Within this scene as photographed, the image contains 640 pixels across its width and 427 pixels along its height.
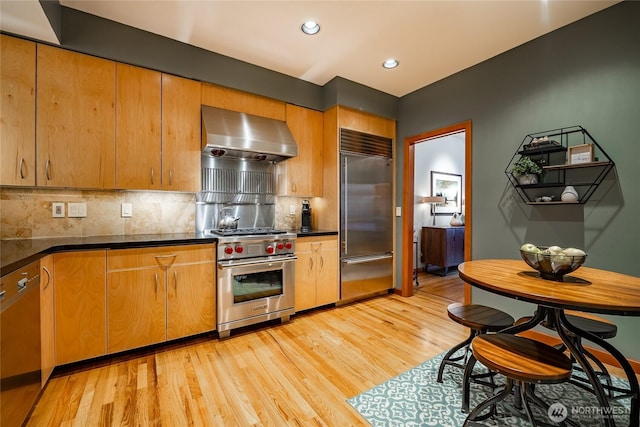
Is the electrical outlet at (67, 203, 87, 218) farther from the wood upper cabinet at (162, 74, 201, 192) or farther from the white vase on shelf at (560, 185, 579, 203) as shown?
→ the white vase on shelf at (560, 185, 579, 203)

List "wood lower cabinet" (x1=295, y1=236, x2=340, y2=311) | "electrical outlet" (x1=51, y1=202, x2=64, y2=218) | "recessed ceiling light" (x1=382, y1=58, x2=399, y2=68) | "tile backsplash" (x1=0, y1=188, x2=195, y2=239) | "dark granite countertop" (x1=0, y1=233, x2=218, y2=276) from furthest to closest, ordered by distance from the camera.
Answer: "wood lower cabinet" (x1=295, y1=236, x2=340, y2=311)
"recessed ceiling light" (x1=382, y1=58, x2=399, y2=68)
"electrical outlet" (x1=51, y1=202, x2=64, y2=218)
"tile backsplash" (x1=0, y1=188, x2=195, y2=239)
"dark granite countertop" (x1=0, y1=233, x2=218, y2=276)

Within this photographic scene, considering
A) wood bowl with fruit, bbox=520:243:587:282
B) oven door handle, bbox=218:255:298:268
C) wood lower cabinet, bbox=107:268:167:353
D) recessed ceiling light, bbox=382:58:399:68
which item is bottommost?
wood lower cabinet, bbox=107:268:167:353

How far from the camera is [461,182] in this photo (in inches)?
237

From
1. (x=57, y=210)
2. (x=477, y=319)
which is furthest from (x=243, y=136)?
(x=477, y=319)

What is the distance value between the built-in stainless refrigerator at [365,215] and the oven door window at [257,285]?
0.89 meters

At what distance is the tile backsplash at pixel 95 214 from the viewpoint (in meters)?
2.21

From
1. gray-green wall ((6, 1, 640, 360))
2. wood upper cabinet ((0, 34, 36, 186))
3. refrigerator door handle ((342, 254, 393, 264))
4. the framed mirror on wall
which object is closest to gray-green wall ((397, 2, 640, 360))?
gray-green wall ((6, 1, 640, 360))

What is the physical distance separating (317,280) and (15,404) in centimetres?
237

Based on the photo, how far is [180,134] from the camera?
2.66m

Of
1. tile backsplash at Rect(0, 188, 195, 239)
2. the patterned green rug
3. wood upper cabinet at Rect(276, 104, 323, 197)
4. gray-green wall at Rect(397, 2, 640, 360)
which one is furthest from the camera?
wood upper cabinet at Rect(276, 104, 323, 197)

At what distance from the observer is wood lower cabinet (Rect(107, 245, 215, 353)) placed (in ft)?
6.97

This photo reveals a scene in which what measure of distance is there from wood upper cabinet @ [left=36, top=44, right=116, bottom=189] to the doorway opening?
11.0 feet

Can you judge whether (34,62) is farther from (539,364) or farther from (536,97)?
(536,97)

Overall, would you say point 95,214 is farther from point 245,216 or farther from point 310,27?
point 310,27
